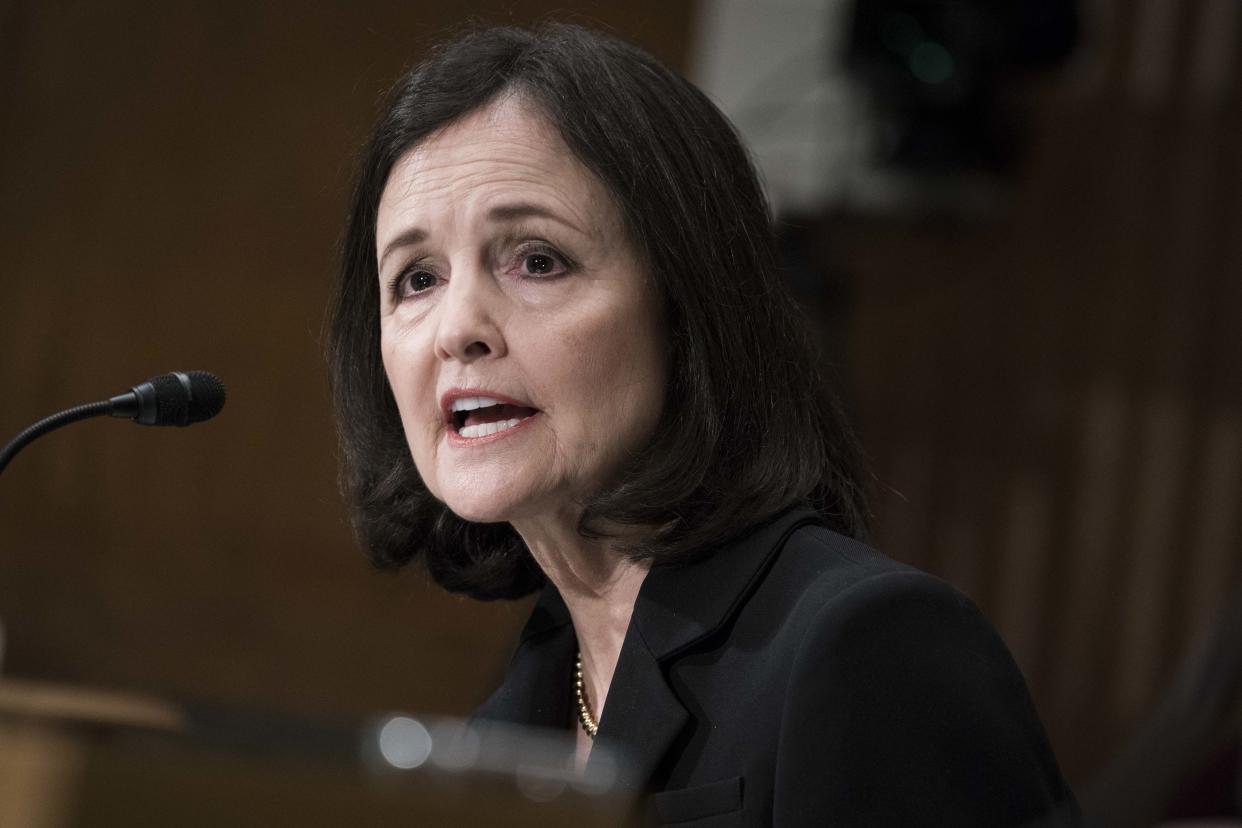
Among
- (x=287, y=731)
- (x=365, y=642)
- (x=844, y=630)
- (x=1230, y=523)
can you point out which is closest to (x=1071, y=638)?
(x=1230, y=523)

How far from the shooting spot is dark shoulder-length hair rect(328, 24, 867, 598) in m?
1.77

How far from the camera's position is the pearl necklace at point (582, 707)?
1.97 m

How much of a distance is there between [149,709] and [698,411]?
1.03 meters

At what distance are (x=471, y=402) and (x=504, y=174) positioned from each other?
0.90 feet

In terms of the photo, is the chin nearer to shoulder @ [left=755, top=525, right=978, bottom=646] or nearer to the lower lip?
the lower lip

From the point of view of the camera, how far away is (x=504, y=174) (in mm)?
1780

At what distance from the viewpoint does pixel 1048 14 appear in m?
4.63

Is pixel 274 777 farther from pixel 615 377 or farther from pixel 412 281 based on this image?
pixel 412 281

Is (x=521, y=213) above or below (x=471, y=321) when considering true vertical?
above

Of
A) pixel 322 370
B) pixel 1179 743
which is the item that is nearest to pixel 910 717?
pixel 1179 743

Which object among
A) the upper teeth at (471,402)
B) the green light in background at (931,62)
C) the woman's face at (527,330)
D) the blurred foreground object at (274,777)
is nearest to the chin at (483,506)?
the woman's face at (527,330)

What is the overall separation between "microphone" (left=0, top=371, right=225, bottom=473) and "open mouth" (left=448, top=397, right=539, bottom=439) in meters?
0.28

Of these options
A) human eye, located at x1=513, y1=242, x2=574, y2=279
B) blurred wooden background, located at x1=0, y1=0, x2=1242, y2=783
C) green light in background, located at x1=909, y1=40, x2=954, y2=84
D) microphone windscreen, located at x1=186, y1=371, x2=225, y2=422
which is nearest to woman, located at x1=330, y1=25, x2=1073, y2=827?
human eye, located at x1=513, y1=242, x2=574, y2=279

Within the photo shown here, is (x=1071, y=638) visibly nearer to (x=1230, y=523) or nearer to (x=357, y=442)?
(x=1230, y=523)
